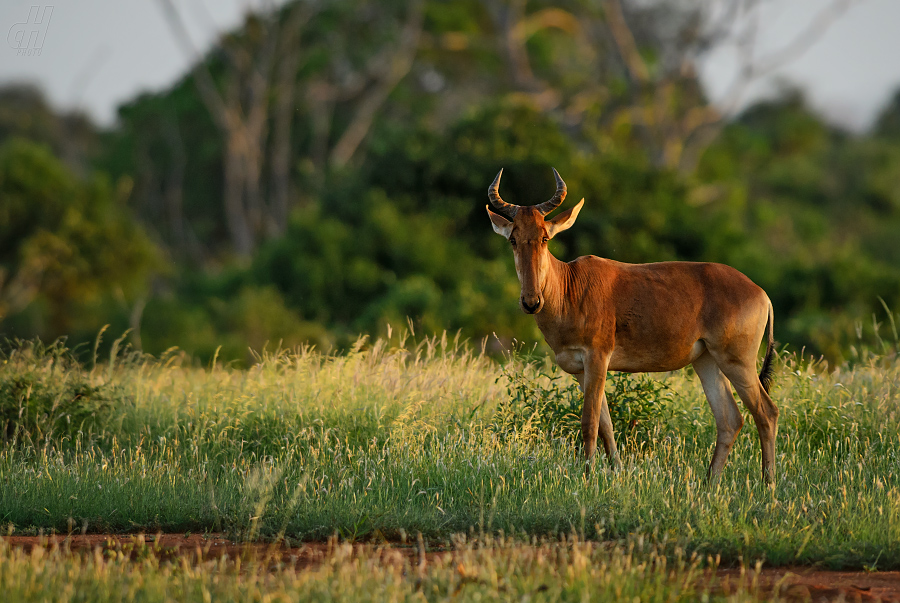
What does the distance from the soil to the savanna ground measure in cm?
3

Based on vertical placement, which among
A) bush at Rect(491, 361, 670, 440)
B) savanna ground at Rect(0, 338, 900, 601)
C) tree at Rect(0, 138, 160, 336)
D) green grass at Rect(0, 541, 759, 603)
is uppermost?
tree at Rect(0, 138, 160, 336)

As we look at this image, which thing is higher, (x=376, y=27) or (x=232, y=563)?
(x=376, y=27)

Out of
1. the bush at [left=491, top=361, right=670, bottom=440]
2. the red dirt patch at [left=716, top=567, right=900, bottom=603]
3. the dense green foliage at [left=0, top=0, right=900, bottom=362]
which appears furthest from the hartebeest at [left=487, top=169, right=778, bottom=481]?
the dense green foliage at [left=0, top=0, right=900, bottom=362]

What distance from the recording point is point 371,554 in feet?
20.1

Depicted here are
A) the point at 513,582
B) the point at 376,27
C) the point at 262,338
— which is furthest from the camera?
the point at 376,27

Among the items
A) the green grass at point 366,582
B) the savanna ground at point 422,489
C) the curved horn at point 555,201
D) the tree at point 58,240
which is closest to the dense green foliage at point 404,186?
the tree at point 58,240

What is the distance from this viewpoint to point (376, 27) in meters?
39.6

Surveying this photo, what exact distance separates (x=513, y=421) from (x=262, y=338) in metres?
14.0

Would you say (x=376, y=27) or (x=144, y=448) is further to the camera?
(x=376, y=27)

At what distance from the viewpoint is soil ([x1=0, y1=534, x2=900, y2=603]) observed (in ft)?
Answer: 17.3

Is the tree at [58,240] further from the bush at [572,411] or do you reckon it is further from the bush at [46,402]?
the bush at [572,411]

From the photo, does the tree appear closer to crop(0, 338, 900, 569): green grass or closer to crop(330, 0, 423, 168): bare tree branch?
crop(330, 0, 423, 168): bare tree branch

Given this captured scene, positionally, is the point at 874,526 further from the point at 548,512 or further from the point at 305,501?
the point at 305,501

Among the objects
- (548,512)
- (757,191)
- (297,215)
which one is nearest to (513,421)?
(548,512)
